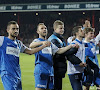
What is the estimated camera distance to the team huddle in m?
4.72

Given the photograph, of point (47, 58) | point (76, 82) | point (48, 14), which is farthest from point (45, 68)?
point (48, 14)

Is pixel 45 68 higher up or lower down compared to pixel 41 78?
higher up

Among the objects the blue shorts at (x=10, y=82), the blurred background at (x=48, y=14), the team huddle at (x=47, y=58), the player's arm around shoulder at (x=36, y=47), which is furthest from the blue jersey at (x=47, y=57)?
the blurred background at (x=48, y=14)

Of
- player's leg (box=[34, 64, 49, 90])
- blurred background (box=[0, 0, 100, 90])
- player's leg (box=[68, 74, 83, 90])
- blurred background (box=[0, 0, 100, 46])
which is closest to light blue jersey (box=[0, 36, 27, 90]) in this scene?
player's leg (box=[34, 64, 49, 90])

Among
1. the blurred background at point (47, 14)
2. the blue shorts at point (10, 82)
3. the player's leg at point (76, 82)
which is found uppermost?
the blurred background at point (47, 14)

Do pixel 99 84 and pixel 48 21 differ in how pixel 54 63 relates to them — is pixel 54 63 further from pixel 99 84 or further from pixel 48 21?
pixel 48 21

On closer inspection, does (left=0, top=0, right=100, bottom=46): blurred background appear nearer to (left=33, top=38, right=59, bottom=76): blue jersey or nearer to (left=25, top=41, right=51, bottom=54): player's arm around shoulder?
(left=33, top=38, right=59, bottom=76): blue jersey

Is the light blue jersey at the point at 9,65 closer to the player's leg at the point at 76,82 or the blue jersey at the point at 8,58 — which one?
the blue jersey at the point at 8,58

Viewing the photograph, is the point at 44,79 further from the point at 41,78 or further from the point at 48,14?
the point at 48,14

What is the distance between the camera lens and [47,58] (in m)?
5.24

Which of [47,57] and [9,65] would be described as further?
[47,57]

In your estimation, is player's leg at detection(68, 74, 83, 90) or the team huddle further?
player's leg at detection(68, 74, 83, 90)

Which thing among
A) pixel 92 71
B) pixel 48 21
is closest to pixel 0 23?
pixel 48 21

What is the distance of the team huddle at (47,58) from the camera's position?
4719 millimetres
